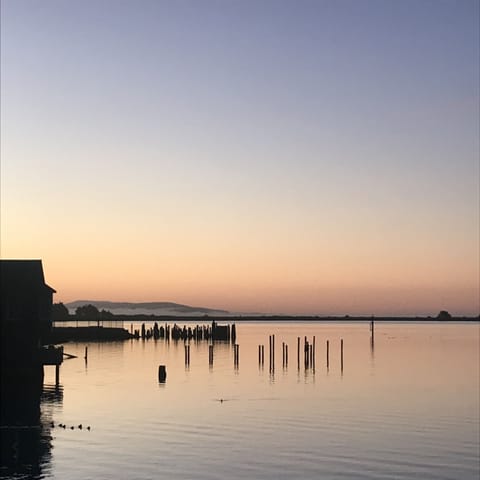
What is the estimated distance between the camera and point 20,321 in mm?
62125

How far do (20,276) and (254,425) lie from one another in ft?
82.1

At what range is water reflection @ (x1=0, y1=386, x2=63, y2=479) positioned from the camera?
35.6 meters

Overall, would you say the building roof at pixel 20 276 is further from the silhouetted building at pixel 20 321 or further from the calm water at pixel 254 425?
the calm water at pixel 254 425

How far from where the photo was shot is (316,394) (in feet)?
217

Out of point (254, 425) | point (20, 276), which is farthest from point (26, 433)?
point (20, 276)

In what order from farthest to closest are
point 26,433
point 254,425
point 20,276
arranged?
point 20,276, point 254,425, point 26,433

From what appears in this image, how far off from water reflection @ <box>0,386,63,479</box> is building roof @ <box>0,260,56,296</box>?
8.15 metres

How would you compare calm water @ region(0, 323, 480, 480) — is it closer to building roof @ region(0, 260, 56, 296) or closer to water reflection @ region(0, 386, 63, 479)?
water reflection @ region(0, 386, 63, 479)

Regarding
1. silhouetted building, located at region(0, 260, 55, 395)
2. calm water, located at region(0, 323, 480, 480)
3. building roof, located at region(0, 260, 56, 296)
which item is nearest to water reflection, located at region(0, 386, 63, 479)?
calm water, located at region(0, 323, 480, 480)

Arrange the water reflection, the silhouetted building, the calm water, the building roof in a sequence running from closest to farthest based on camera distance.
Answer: the water reflection < the calm water < the silhouetted building < the building roof

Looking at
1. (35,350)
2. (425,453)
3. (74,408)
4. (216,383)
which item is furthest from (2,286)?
(425,453)

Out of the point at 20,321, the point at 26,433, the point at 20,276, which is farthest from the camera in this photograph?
the point at 20,276

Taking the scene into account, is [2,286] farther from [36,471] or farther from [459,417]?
[459,417]

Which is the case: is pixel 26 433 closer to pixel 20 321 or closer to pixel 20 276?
pixel 20 321
